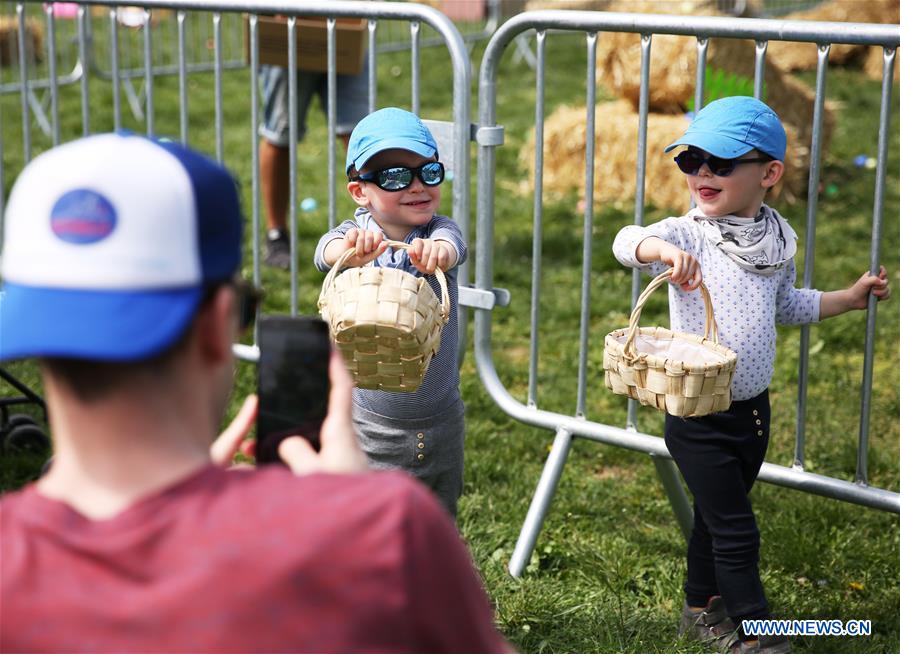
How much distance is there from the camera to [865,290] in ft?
10.8

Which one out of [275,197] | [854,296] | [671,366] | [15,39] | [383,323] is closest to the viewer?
[383,323]

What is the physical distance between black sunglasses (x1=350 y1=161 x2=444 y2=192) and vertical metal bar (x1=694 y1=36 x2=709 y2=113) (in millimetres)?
847

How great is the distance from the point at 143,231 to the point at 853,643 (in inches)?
104

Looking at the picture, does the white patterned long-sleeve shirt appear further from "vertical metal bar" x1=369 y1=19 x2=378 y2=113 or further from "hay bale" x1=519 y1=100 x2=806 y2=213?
"hay bale" x1=519 y1=100 x2=806 y2=213

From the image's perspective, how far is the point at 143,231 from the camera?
4.37 ft

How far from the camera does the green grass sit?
349 centimetres

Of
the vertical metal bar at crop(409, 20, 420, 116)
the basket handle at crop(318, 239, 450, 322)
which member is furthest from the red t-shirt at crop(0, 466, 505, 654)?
the vertical metal bar at crop(409, 20, 420, 116)

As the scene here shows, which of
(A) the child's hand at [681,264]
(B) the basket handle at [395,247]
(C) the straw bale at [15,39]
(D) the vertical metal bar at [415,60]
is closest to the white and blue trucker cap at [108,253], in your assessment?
(B) the basket handle at [395,247]

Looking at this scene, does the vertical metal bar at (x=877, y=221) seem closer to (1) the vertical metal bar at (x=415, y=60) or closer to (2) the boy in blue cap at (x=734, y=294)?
(2) the boy in blue cap at (x=734, y=294)

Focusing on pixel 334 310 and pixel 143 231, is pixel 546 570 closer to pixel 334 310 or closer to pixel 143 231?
pixel 334 310

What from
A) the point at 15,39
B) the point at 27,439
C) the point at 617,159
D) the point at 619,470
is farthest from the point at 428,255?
Answer: the point at 15,39

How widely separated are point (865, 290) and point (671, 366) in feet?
2.45

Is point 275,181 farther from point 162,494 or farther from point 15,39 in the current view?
point 15,39

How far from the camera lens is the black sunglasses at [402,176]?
10.0ft
